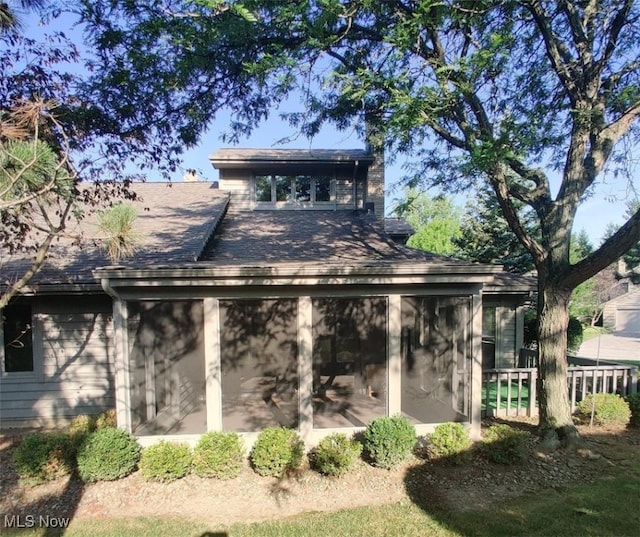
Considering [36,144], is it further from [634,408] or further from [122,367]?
[634,408]

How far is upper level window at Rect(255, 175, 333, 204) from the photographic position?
1202 cm

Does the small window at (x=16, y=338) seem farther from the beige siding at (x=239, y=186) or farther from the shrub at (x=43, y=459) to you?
the beige siding at (x=239, y=186)

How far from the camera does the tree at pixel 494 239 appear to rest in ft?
50.1

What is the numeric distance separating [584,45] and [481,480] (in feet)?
21.8

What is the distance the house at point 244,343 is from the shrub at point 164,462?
556mm

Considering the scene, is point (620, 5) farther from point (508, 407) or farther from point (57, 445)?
point (57, 445)

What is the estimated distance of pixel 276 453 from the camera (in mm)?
5027

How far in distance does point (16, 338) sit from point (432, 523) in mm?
7762

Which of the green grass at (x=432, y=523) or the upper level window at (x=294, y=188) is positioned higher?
the upper level window at (x=294, y=188)

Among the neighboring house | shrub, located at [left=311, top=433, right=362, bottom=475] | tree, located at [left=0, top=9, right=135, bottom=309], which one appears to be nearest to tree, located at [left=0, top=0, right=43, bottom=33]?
tree, located at [left=0, top=9, right=135, bottom=309]

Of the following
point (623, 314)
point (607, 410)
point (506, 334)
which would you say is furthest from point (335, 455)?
point (623, 314)

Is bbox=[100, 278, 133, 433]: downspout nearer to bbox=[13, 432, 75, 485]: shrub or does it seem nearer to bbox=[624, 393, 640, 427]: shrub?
bbox=[13, 432, 75, 485]: shrub

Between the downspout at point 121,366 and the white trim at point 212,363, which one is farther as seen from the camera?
the white trim at point 212,363

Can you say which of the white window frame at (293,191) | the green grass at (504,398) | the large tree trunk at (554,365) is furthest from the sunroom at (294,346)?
the white window frame at (293,191)
